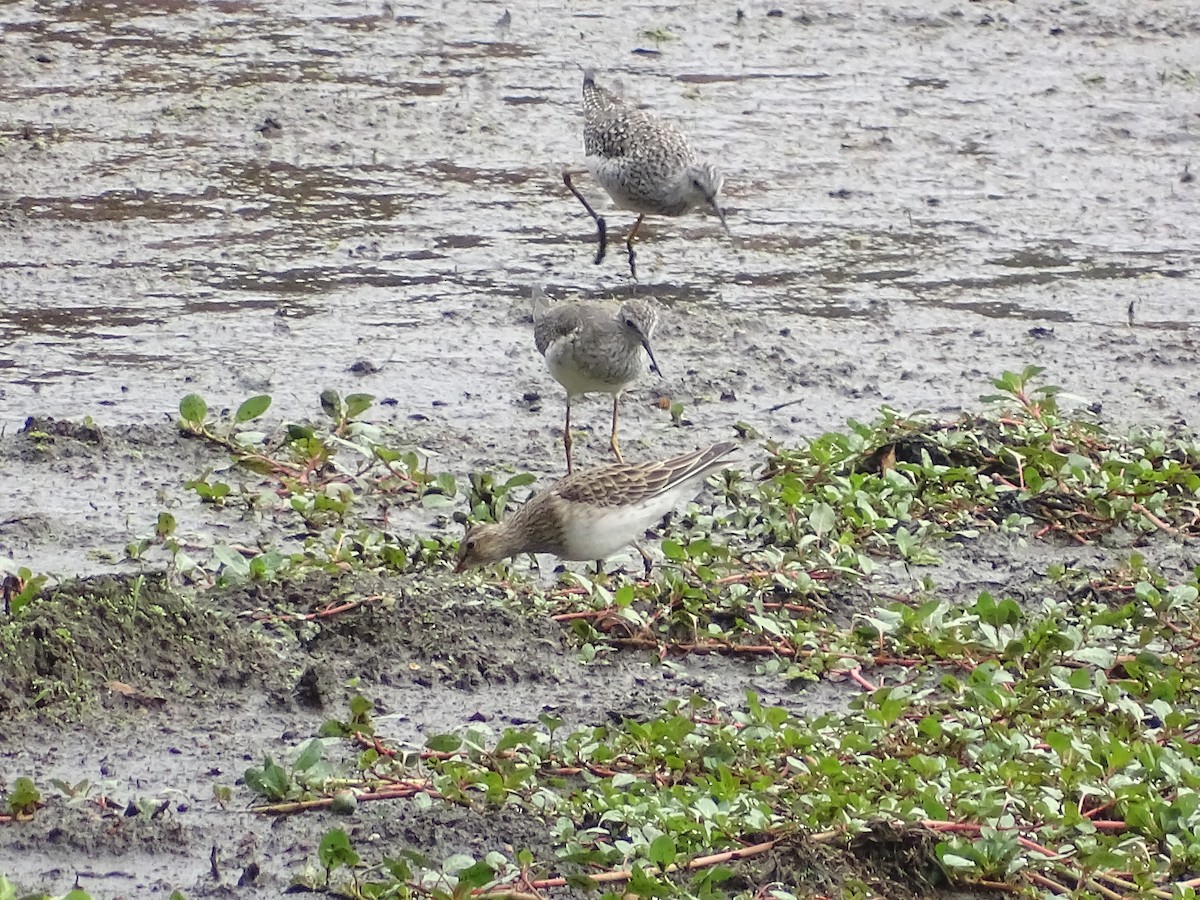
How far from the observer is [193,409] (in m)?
7.93

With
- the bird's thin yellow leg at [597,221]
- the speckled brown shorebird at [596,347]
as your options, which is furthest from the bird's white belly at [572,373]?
the bird's thin yellow leg at [597,221]

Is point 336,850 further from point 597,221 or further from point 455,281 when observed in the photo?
point 597,221

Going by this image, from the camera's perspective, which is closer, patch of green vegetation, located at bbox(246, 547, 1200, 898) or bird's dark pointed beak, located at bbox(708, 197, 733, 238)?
patch of green vegetation, located at bbox(246, 547, 1200, 898)

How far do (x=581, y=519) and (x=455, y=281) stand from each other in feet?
11.7

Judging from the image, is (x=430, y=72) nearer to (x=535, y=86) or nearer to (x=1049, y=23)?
(x=535, y=86)

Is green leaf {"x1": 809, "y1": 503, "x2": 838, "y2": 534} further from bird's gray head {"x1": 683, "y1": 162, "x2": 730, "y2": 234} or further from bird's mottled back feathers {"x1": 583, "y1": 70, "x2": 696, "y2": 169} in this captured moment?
bird's mottled back feathers {"x1": 583, "y1": 70, "x2": 696, "y2": 169}

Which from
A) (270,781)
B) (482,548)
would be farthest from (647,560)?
(270,781)

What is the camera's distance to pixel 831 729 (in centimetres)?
577

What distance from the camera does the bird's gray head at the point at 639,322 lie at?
8328 millimetres

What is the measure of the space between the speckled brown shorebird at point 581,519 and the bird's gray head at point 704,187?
3880 millimetres

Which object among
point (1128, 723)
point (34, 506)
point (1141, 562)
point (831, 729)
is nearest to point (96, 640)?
point (34, 506)

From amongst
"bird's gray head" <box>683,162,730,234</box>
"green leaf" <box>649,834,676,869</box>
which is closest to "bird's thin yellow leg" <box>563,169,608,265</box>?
"bird's gray head" <box>683,162,730,234</box>

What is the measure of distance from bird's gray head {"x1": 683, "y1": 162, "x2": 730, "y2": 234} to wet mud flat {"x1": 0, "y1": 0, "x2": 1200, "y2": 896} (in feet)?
0.98

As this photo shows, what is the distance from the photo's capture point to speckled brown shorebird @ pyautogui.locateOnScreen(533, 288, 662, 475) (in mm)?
8188
